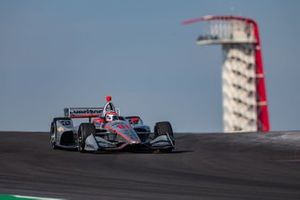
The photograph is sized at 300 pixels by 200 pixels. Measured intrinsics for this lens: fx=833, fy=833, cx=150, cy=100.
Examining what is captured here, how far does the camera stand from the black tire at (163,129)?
2245 cm

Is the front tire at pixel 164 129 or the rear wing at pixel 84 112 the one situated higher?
the rear wing at pixel 84 112

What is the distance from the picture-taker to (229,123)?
76812 mm

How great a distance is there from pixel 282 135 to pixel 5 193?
54.8 ft

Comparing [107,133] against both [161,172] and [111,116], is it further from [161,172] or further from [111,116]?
[161,172]

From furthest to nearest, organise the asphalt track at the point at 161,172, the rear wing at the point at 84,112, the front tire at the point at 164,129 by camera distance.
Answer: the rear wing at the point at 84,112, the front tire at the point at 164,129, the asphalt track at the point at 161,172

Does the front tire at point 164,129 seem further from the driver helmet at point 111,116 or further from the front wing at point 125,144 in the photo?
the driver helmet at point 111,116

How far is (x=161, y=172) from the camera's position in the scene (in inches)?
617

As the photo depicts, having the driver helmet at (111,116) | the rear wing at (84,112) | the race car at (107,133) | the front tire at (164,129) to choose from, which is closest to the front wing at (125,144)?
the race car at (107,133)

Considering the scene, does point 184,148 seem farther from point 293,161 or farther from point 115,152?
point 293,161

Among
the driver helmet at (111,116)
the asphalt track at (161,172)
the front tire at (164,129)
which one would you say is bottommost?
the asphalt track at (161,172)

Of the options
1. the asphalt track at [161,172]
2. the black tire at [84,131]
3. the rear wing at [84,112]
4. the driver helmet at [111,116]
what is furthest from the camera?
the rear wing at [84,112]

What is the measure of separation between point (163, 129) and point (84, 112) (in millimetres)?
2829

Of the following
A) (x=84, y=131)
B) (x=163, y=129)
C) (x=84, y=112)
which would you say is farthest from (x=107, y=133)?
(x=84, y=112)

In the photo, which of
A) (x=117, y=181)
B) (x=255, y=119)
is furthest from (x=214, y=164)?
(x=255, y=119)
